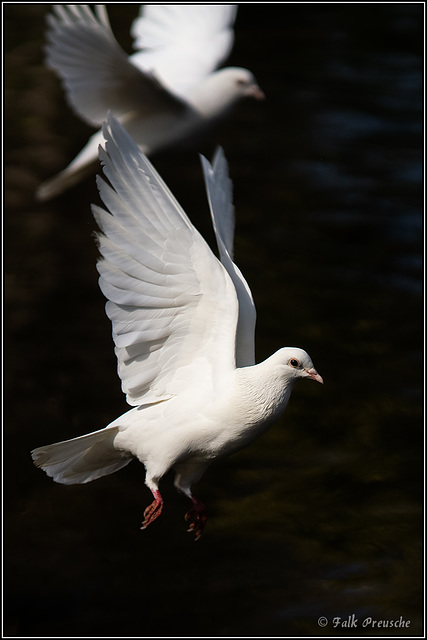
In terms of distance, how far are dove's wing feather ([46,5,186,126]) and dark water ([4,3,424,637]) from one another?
146 cm

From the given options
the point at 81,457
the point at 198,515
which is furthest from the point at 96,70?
the point at 198,515

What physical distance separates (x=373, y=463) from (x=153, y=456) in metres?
3.28

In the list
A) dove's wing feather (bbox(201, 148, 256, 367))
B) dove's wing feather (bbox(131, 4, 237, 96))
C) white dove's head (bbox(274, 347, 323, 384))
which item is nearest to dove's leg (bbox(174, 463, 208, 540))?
dove's wing feather (bbox(201, 148, 256, 367))

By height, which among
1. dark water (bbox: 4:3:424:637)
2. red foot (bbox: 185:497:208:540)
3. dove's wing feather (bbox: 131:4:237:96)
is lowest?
dark water (bbox: 4:3:424:637)

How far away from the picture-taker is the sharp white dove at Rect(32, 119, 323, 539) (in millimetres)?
4113

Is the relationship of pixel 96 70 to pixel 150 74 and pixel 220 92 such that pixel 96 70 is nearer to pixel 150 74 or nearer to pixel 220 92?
pixel 150 74

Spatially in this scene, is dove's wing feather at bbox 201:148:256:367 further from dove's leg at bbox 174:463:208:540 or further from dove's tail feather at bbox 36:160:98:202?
dove's tail feather at bbox 36:160:98:202

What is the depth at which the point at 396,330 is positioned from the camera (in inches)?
356

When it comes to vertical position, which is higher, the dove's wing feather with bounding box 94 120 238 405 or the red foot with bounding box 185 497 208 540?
the dove's wing feather with bounding box 94 120 238 405

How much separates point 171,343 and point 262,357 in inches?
139

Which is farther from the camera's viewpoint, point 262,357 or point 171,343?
point 262,357

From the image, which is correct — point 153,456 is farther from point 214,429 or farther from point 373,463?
point 373,463

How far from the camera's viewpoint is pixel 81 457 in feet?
15.6

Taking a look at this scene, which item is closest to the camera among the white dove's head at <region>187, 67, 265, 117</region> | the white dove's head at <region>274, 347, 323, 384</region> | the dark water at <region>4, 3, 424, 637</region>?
the white dove's head at <region>274, 347, 323, 384</region>
